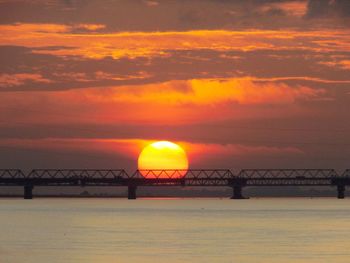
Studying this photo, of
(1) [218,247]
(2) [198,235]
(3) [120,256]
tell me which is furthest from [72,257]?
(2) [198,235]

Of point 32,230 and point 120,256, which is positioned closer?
point 120,256

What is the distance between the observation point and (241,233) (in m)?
117

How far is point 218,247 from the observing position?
92.8 metres

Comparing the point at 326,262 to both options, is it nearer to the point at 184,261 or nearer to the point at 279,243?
the point at 184,261

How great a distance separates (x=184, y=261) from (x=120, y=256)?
5945 millimetres

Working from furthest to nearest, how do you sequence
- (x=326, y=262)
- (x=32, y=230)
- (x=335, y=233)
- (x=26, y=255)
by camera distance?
1. (x=32, y=230)
2. (x=335, y=233)
3. (x=26, y=255)
4. (x=326, y=262)

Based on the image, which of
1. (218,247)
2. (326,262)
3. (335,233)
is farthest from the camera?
(335,233)

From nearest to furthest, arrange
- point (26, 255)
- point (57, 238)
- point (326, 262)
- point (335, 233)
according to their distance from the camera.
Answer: point (326, 262) < point (26, 255) < point (57, 238) < point (335, 233)

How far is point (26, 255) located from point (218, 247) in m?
16.7

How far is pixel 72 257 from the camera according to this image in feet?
268

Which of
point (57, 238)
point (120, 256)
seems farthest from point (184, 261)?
point (57, 238)

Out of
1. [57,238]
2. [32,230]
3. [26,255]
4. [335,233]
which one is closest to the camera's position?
[26,255]

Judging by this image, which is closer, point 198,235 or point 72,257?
point 72,257

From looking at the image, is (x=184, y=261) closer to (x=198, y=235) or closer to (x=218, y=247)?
(x=218, y=247)
